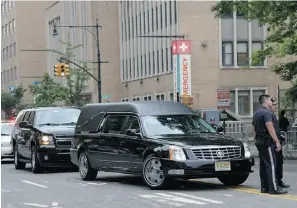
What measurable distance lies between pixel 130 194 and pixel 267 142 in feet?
8.83

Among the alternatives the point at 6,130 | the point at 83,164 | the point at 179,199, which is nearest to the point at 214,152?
the point at 179,199

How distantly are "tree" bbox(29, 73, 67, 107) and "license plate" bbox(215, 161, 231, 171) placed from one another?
42.3 meters

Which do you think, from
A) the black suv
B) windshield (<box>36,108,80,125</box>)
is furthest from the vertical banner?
windshield (<box>36,108,80,125</box>)

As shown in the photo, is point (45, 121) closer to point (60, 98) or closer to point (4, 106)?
point (60, 98)

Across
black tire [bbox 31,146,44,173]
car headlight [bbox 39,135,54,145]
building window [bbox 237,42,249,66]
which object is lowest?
black tire [bbox 31,146,44,173]

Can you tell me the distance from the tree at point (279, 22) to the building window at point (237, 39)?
25766 mm

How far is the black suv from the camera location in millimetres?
20172

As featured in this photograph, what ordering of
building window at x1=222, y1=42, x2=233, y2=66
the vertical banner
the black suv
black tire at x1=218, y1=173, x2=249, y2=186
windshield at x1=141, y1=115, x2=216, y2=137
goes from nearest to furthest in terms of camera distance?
black tire at x1=218, y1=173, x2=249, y2=186 → windshield at x1=141, y1=115, x2=216, y2=137 → the black suv → the vertical banner → building window at x1=222, y1=42, x2=233, y2=66

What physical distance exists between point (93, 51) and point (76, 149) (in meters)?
50.9

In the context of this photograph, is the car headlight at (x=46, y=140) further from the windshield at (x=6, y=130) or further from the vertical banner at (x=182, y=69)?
the vertical banner at (x=182, y=69)

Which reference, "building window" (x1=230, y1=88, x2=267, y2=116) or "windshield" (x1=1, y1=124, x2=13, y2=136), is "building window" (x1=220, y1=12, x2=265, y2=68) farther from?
"windshield" (x1=1, y1=124, x2=13, y2=136)

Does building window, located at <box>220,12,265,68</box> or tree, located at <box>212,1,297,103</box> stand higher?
building window, located at <box>220,12,265,68</box>

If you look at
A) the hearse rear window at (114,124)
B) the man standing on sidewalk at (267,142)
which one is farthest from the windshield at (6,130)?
the man standing on sidewalk at (267,142)

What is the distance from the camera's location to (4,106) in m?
81.6
